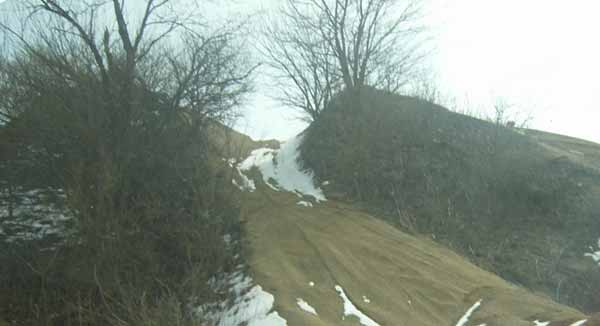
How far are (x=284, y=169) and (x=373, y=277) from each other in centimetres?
921

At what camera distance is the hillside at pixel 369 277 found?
6996 mm

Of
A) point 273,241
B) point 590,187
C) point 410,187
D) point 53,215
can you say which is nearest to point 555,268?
point 590,187

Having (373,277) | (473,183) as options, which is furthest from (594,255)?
(373,277)

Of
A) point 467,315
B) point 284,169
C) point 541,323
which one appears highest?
point 284,169

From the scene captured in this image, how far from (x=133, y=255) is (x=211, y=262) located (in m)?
1.42

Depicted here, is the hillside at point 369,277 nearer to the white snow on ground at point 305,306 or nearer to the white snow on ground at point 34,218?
the white snow on ground at point 305,306

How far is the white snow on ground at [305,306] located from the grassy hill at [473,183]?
5550 mm

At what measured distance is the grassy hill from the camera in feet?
35.7

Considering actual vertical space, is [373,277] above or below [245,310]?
above

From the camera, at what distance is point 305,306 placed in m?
7.03

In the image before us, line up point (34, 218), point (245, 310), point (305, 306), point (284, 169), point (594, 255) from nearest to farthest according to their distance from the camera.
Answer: point (305, 306) → point (245, 310) → point (34, 218) → point (594, 255) → point (284, 169)

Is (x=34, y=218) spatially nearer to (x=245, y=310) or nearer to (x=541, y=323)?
(x=245, y=310)

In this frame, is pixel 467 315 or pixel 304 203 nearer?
pixel 467 315

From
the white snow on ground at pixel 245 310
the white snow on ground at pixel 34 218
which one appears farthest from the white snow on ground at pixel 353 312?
the white snow on ground at pixel 34 218
